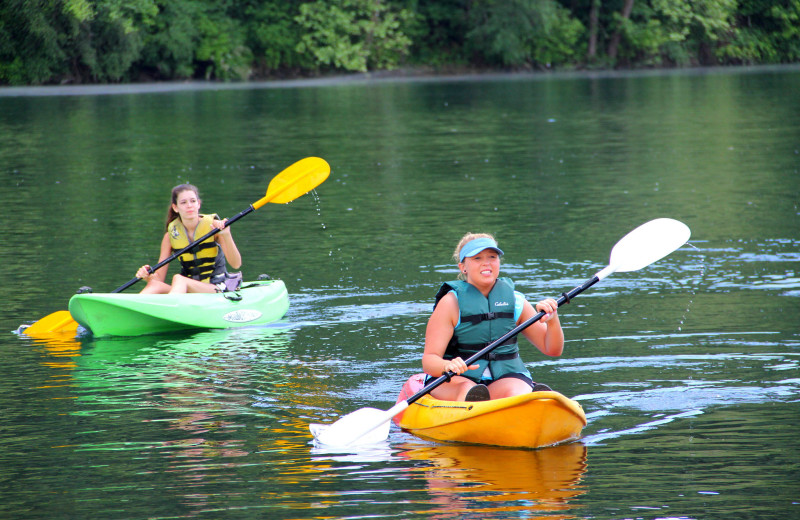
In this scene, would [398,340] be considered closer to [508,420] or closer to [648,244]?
[648,244]

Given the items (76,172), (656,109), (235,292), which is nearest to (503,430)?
(235,292)

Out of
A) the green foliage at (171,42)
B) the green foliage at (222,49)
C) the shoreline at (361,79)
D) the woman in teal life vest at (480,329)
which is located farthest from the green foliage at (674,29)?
the woman in teal life vest at (480,329)

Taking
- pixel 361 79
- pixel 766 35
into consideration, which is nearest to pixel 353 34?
pixel 361 79

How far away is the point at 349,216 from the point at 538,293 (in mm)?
4382

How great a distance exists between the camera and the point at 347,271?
939 centimetres

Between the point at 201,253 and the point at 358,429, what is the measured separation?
334 cm

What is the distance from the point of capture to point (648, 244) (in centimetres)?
605

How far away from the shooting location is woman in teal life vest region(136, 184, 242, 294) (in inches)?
309

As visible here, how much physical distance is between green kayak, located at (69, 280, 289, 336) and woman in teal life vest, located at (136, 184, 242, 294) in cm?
20

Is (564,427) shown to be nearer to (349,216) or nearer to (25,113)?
(349,216)

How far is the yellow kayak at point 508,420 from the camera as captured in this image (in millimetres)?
4887

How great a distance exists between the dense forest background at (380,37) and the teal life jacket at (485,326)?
29.9m

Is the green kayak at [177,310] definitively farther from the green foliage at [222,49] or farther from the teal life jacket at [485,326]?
the green foliage at [222,49]

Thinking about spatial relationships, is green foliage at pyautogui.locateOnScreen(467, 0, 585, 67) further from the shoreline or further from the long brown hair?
the long brown hair
